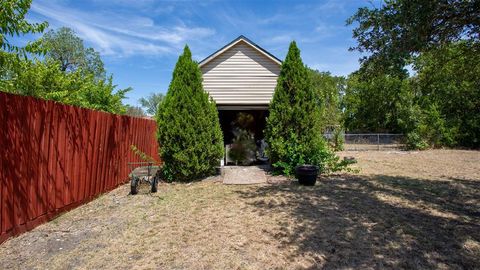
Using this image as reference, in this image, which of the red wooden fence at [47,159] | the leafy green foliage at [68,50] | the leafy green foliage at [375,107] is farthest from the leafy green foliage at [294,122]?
the leafy green foliage at [68,50]

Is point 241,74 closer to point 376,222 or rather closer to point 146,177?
point 146,177

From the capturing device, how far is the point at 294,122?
403 inches

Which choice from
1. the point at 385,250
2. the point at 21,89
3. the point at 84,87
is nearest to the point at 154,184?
the point at 385,250

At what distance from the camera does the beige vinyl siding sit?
471 inches

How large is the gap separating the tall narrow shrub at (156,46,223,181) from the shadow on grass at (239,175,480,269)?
2255mm

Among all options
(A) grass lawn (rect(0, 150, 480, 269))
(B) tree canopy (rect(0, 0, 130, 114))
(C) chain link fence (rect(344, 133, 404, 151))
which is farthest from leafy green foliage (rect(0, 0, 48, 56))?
(C) chain link fence (rect(344, 133, 404, 151))

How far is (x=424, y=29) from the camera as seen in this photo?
202 inches

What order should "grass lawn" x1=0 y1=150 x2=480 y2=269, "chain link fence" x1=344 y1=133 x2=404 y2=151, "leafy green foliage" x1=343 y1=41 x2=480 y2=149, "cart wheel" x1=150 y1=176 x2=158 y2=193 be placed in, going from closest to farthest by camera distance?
"grass lawn" x1=0 y1=150 x2=480 y2=269
"cart wheel" x1=150 y1=176 x2=158 y2=193
"leafy green foliage" x1=343 y1=41 x2=480 y2=149
"chain link fence" x1=344 y1=133 x2=404 y2=151

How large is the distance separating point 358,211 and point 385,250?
194 centimetres

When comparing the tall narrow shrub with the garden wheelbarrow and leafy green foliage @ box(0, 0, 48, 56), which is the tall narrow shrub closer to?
the garden wheelbarrow

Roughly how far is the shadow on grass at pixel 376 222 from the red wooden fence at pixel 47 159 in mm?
3607

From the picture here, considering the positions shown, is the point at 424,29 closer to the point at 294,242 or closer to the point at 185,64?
the point at 294,242

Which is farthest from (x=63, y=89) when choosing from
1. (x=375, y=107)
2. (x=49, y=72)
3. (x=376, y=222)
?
(x=375, y=107)

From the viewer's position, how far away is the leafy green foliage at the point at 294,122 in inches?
397
